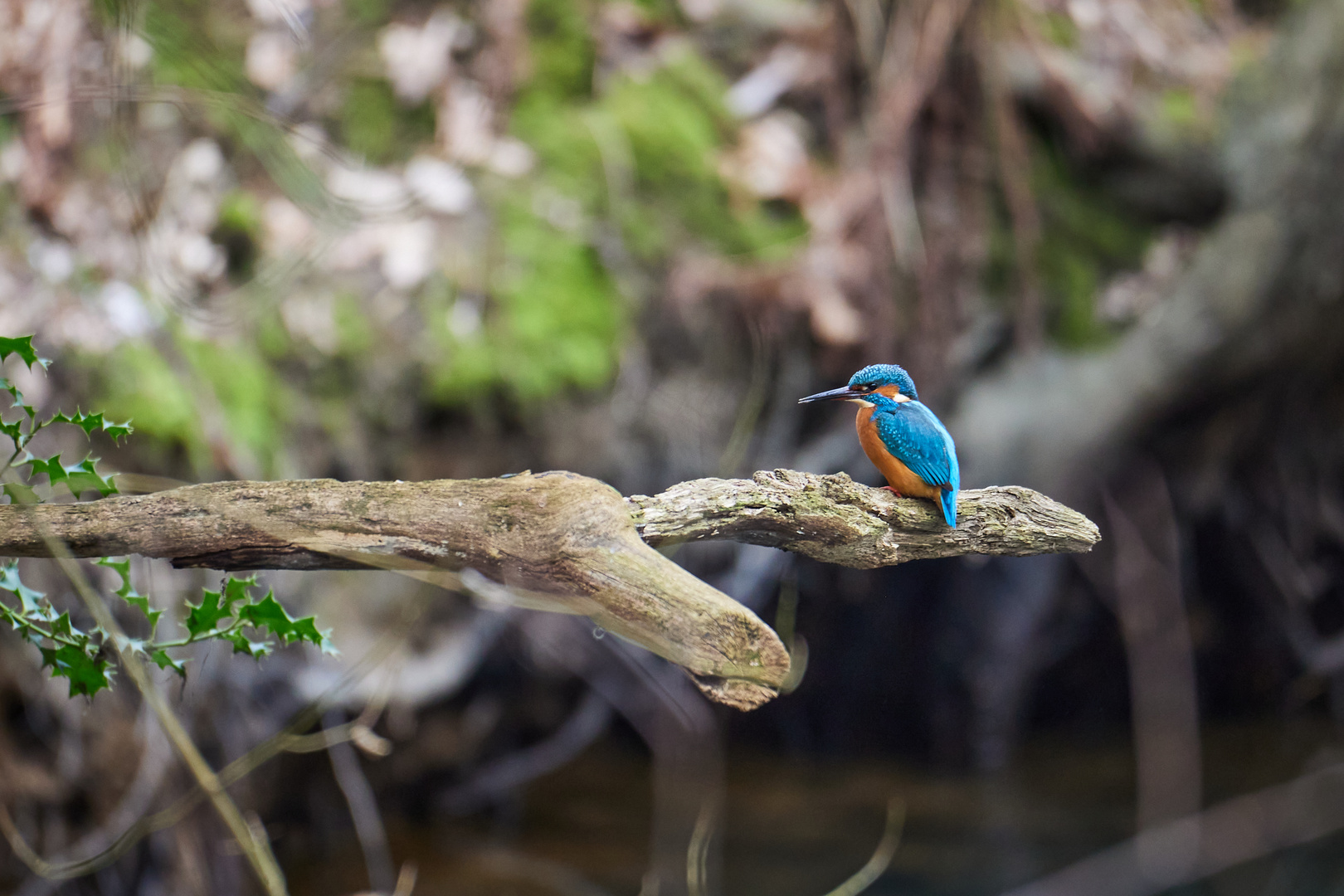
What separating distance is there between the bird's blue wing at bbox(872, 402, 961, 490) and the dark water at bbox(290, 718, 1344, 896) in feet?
9.63

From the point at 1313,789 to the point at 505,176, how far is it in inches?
168

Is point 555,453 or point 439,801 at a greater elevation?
point 555,453

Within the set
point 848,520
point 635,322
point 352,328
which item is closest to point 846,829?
point 635,322

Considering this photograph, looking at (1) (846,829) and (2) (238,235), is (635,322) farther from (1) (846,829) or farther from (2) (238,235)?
(1) (846,829)

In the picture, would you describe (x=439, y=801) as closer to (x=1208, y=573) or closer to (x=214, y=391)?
(x=214, y=391)

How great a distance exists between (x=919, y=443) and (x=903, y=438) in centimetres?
2

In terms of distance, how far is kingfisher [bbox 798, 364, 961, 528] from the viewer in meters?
0.98

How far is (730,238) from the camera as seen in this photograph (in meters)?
3.03

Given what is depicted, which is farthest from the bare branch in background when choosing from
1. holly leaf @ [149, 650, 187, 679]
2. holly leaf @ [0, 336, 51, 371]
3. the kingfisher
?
holly leaf @ [0, 336, 51, 371]

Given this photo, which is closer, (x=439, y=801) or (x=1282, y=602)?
(x=439, y=801)

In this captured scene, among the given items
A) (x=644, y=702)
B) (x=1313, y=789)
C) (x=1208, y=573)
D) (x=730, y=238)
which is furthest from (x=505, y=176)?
(x=1313, y=789)

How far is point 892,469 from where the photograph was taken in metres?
1.03

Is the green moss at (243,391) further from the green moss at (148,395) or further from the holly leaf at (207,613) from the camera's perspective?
the holly leaf at (207,613)

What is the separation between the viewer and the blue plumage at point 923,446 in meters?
0.97
